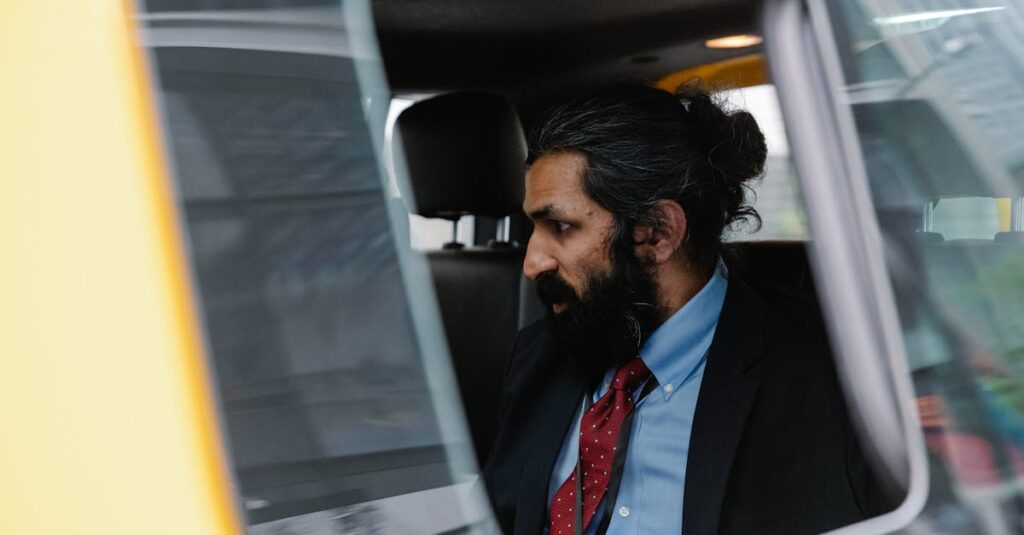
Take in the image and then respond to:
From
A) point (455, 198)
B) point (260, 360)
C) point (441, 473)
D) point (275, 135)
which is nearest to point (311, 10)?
point (275, 135)

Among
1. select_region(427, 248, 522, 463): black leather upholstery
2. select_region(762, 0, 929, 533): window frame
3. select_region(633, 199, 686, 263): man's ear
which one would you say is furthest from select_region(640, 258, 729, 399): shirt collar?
select_region(427, 248, 522, 463): black leather upholstery

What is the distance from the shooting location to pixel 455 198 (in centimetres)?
304

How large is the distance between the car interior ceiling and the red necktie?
0.43m

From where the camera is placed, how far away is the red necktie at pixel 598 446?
204 centimetres

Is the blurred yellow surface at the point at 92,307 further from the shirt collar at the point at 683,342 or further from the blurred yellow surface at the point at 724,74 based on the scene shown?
the blurred yellow surface at the point at 724,74

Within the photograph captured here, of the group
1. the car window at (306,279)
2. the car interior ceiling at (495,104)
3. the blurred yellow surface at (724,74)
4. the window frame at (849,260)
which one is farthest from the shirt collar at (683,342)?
the car window at (306,279)

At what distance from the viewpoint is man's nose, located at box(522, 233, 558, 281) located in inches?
92.4

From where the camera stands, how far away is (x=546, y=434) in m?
2.22

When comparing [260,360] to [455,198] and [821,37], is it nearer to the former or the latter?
[821,37]

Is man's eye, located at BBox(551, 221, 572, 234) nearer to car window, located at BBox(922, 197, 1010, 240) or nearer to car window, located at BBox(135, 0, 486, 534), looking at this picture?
car window, located at BBox(922, 197, 1010, 240)

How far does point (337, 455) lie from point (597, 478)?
1.13 m

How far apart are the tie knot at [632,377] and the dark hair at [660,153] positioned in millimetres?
263

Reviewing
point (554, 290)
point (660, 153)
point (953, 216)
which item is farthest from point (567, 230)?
point (953, 216)

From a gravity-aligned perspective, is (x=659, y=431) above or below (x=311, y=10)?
below
